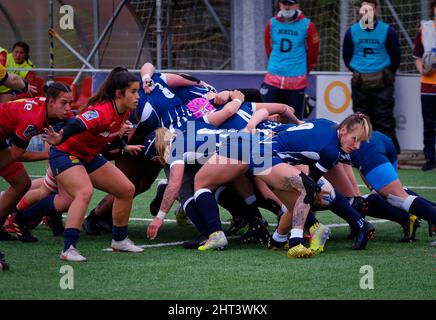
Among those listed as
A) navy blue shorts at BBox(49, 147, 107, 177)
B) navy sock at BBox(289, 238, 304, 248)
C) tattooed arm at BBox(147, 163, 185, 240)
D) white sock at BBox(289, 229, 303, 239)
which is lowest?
navy sock at BBox(289, 238, 304, 248)

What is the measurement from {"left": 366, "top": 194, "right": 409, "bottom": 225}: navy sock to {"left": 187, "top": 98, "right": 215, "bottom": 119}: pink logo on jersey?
156 cm

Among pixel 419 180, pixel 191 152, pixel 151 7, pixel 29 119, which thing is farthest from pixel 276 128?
pixel 151 7

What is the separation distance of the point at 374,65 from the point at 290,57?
3.77 feet

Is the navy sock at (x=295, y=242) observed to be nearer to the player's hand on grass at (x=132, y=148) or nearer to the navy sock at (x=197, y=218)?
the navy sock at (x=197, y=218)

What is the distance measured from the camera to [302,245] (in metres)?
7.52

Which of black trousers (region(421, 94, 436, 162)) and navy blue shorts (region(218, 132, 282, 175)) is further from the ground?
navy blue shorts (region(218, 132, 282, 175))

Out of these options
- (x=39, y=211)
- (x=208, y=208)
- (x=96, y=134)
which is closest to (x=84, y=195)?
(x=96, y=134)

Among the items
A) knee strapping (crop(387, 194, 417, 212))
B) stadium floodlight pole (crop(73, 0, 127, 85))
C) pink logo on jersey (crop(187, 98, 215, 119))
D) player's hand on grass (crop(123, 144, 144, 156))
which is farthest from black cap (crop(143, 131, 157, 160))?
stadium floodlight pole (crop(73, 0, 127, 85))

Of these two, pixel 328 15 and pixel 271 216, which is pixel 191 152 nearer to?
pixel 271 216

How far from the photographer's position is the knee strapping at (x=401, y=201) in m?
8.20

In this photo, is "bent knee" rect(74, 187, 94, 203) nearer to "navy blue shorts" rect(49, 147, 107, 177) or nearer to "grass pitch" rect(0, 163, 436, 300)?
"navy blue shorts" rect(49, 147, 107, 177)

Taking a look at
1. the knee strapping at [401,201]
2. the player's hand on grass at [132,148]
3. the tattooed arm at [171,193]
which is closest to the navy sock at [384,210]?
the knee strapping at [401,201]

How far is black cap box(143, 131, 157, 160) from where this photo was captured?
853cm

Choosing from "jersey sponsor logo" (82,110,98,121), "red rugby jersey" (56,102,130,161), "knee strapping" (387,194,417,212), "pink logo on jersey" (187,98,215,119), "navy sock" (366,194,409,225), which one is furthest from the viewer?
"pink logo on jersey" (187,98,215,119)
